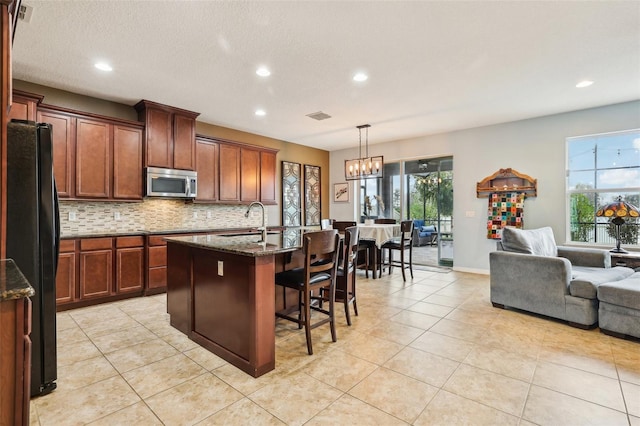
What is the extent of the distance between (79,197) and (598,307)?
230 inches

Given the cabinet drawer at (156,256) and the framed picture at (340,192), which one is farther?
the framed picture at (340,192)

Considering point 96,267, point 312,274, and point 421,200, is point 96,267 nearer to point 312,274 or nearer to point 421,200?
point 312,274

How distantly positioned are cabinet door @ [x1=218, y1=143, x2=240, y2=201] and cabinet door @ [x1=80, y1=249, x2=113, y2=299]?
193 centimetres

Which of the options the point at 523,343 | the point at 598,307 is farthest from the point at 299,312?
the point at 598,307

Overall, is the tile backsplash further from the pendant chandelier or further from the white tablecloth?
the white tablecloth

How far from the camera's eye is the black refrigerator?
188cm

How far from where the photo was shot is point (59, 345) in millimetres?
2713

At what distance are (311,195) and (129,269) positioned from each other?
421cm

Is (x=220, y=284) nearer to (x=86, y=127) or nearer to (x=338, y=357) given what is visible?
(x=338, y=357)

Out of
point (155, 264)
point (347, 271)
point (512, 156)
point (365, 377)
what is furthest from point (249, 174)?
point (512, 156)

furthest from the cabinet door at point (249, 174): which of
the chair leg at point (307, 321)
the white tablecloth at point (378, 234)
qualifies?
the chair leg at point (307, 321)

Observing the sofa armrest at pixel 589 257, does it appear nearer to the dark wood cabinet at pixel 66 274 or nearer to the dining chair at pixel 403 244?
the dining chair at pixel 403 244

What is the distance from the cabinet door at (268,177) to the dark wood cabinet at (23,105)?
3243mm

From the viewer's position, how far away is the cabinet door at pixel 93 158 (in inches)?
153
